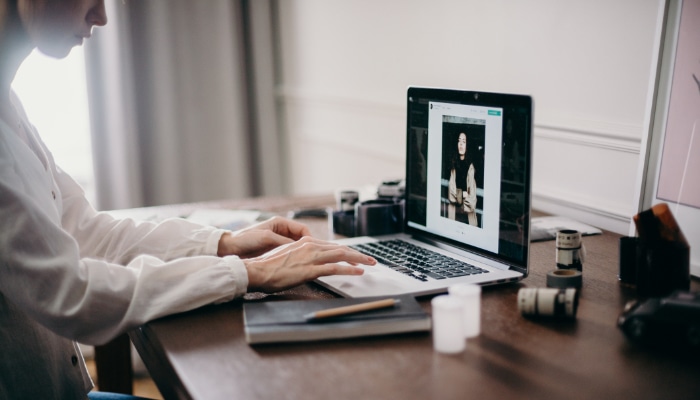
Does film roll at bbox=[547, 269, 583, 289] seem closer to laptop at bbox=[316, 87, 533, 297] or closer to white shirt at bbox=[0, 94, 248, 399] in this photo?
laptop at bbox=[316, 87, 533, 297]

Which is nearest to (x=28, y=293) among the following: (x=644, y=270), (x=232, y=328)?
(x=232, y=328)

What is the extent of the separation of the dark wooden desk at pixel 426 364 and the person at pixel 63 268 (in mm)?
54

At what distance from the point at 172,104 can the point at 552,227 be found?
1.94 metres

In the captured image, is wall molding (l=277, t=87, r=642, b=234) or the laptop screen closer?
the laptop screen

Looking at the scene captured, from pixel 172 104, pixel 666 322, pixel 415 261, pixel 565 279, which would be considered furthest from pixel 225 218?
pixel 172 104

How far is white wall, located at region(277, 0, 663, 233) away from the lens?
1558 millimetres

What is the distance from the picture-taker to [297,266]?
1.15 metres

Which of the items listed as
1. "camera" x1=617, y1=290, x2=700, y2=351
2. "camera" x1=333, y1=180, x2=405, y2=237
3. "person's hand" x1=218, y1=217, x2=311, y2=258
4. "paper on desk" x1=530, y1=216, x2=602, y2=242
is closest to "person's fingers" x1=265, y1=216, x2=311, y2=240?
"person's hand" x1=218, y1=217, x2=311, y2=258

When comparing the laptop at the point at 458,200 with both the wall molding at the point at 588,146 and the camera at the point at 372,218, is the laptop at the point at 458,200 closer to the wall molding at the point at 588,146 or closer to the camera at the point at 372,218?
the camera at the point at 372,218

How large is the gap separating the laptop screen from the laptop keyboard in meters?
0.05

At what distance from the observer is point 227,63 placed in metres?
3.13

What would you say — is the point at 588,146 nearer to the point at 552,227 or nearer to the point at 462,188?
the point at 552,227

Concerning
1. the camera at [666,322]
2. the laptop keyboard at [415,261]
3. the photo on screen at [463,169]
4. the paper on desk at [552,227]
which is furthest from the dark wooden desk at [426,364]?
the paper on desk at [552,227]

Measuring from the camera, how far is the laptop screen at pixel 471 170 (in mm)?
1171
